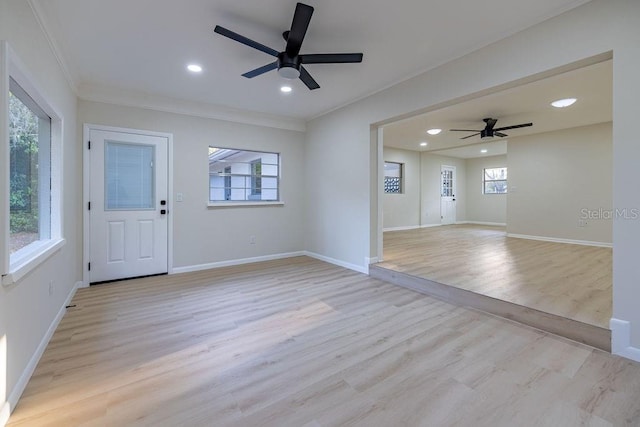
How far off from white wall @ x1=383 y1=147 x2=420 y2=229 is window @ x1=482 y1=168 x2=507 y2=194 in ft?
9.32

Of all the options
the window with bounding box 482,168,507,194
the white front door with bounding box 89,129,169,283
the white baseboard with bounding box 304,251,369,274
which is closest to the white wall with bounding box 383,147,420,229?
the window with bounding box 482,168,507,194

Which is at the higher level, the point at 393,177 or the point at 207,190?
the point at 393,177

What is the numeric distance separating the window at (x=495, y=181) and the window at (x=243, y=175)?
7.90 m

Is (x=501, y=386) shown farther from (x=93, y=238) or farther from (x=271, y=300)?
(x=93, y=238)

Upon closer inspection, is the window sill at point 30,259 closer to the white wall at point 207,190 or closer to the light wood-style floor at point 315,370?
the light wood-style floor at point 315,370

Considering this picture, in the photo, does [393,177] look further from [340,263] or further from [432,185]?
[340,263]

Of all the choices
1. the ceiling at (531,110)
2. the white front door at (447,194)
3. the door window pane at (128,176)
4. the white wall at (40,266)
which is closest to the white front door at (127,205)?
the door window pane at (128,176)

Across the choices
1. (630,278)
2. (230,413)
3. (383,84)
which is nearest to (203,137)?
(383,84)

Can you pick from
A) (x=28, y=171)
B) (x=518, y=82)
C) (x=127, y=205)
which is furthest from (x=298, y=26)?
(x=127, y=205)

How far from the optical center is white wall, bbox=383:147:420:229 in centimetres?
830

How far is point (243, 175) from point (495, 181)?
338 inches

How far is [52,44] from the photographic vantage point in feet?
8.39

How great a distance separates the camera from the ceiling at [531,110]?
3.56 metres

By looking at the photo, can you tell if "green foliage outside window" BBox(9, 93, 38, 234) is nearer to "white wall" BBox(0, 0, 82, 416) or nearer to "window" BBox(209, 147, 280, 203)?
"white wall" BBox(0, 0, 82, 416)
